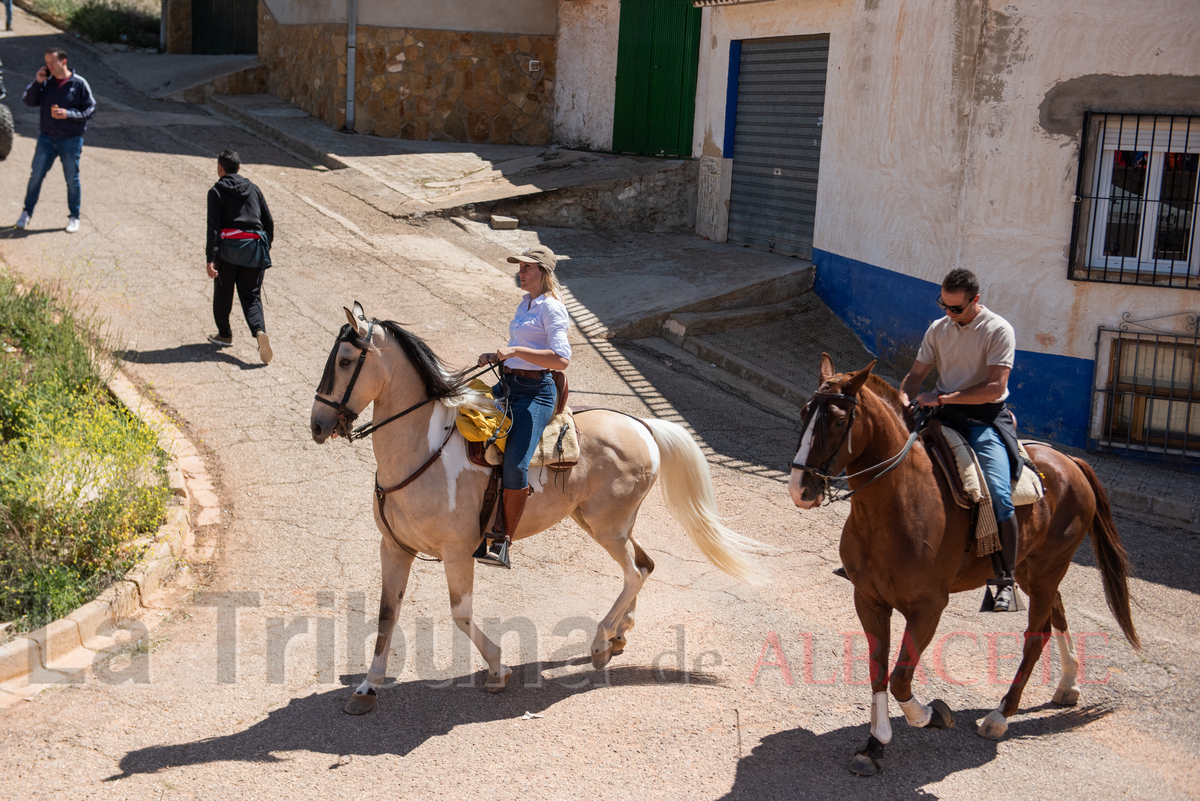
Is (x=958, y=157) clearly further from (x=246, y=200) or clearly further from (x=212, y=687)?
(x=212, y=687)

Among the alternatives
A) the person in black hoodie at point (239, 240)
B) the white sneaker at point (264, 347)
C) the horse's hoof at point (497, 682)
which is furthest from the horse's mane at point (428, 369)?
the person in black hoodie at point (239, 240)

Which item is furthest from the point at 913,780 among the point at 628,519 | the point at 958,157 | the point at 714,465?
the point at 958,157

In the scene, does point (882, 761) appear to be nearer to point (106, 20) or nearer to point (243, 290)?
point (243, 290)

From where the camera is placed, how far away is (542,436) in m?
5.46

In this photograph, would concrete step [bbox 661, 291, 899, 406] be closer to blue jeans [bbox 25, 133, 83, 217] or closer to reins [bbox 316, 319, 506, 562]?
reins [bbox 316, 319, 506, 562]

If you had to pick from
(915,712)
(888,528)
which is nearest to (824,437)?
(888,528)

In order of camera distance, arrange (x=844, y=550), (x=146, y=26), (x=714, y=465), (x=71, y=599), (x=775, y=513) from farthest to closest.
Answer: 1. (x=146, y=26)
2. (x=714, y=465)
3. (x=775, y=513)
4. (x=71, y=599)
5. (x=844, y=550)

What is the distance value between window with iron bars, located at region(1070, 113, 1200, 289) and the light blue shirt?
6.73 m

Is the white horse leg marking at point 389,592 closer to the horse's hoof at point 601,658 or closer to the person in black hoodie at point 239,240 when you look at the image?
the horse's hoof at point 601,658

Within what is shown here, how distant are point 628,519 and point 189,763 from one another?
8.63ft

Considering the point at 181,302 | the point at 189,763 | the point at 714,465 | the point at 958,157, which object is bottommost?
the point at 189,763

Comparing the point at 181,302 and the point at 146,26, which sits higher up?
the point at 146,26

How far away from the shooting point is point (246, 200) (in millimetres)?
9578

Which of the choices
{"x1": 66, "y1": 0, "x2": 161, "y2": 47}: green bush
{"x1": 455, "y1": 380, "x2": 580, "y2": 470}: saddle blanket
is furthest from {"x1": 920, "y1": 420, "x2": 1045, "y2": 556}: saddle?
{"x1": 66, "y1": 0, "x2": 161, "y2": 47}: green bush
